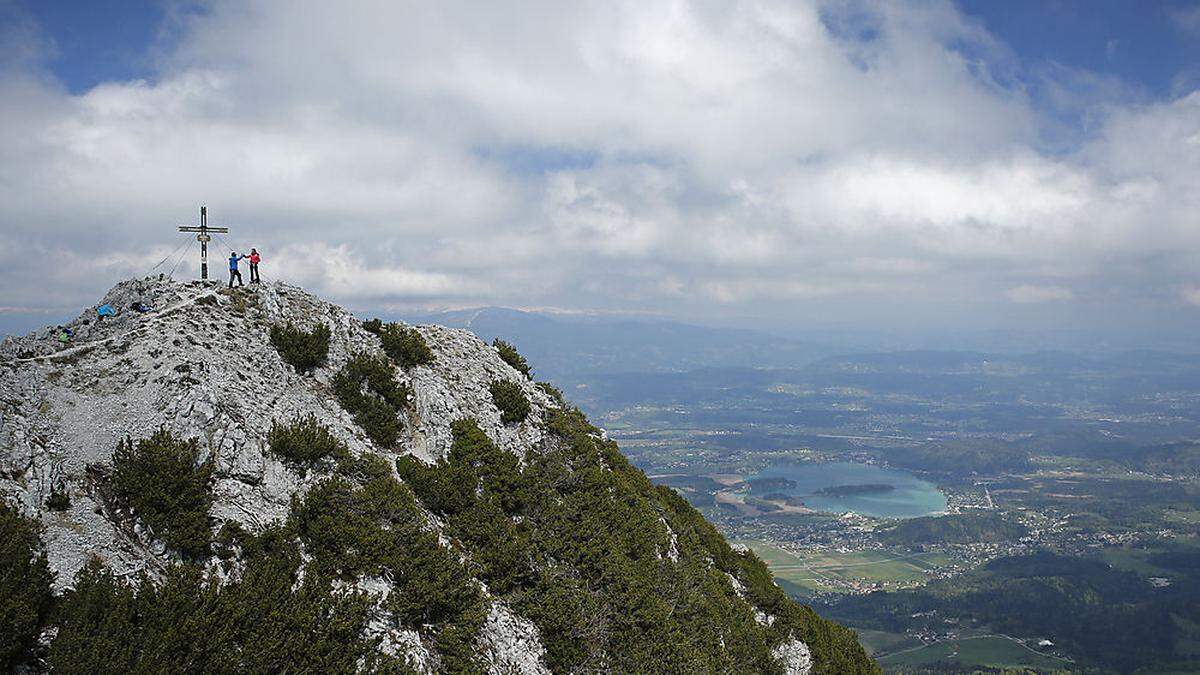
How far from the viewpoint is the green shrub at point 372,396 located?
26.4m

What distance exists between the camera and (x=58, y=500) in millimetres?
16781

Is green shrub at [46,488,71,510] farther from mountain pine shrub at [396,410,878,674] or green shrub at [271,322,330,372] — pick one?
mountain pine shrub at [396,410,878,674]

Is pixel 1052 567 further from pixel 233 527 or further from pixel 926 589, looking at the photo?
pixel 233 527

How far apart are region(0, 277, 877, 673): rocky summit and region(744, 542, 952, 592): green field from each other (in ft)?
492

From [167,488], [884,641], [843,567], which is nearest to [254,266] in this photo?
[167,488]

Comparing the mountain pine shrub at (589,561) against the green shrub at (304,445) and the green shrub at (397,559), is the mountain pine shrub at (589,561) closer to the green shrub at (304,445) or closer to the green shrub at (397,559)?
the green shrub at (397,559)

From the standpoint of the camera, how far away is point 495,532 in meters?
24.5

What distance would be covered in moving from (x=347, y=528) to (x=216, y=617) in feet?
15.6

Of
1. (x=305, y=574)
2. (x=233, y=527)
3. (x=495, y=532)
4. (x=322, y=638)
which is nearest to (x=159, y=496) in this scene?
(x=233, y=527)

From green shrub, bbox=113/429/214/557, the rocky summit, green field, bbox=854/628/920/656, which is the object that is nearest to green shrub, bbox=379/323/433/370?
the rocky summit

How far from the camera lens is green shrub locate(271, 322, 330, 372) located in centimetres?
2650

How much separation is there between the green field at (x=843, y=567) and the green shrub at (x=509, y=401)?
497 ft

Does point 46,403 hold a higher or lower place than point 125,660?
higher

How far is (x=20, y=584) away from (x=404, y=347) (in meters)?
18.5
